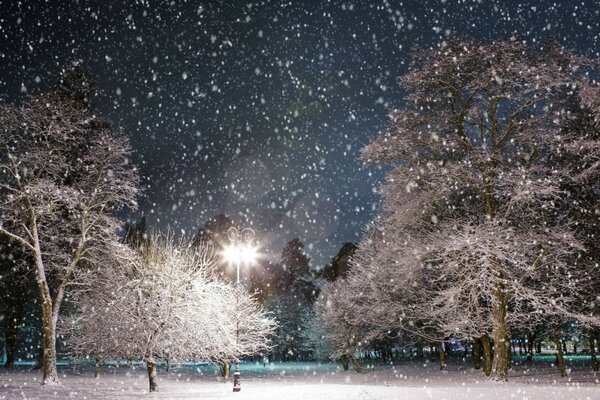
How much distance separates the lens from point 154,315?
20.0 metres

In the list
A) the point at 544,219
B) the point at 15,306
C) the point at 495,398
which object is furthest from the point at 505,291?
the point at 15,306

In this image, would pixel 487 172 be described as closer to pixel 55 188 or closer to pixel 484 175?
pixel 484 175

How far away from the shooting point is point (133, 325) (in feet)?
64.4

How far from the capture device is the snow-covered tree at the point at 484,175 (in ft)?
58.2

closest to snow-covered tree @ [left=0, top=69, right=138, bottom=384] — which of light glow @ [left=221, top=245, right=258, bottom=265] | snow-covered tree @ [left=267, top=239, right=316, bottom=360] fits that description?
light glow @ [left=221, top=245, right=258, bottom=265]

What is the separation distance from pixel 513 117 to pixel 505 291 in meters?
6.66

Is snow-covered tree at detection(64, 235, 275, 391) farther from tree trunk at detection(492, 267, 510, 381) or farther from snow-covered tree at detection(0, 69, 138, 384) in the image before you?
tree trunk at detection(492, 267, 510, 381)

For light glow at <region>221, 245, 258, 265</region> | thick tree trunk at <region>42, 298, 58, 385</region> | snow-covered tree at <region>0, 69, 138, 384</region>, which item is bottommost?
thick tree trunk at <region>42, 298, 58, 385</region>

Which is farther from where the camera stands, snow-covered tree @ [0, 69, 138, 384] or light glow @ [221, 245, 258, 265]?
light glow @ [221, 245, 258, 265]

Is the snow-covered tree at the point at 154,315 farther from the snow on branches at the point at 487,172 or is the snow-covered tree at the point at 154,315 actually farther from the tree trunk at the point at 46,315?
the snow on branches at the point at 487,172

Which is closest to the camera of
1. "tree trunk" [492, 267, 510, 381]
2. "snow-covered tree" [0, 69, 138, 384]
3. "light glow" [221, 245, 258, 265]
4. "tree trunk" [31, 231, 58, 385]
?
"tree trunk" [492, 267, 510, 381]

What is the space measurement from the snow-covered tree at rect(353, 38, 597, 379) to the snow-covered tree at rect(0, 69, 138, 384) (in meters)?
12.0

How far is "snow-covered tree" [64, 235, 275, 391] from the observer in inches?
781

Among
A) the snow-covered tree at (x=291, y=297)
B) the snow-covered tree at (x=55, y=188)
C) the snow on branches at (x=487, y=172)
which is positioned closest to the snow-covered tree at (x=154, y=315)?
the snow-covered tree at (x=55, y=188)
